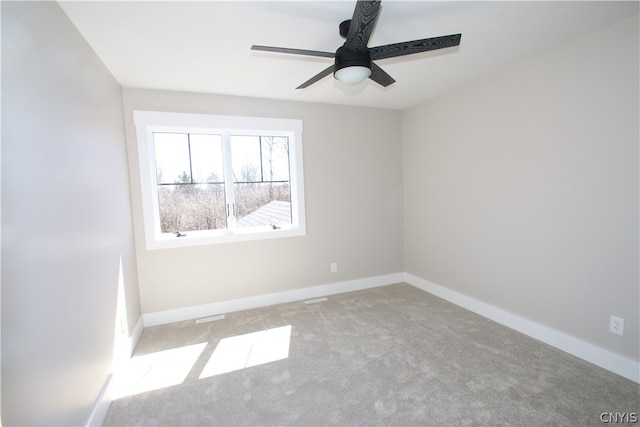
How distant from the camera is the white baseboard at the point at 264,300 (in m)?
3.05

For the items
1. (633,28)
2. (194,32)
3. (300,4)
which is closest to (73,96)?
(194,32)

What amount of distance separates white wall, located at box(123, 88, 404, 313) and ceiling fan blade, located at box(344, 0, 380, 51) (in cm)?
194

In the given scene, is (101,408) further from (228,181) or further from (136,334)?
(228,181)

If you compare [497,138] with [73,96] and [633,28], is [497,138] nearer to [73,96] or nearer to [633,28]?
[633,28]

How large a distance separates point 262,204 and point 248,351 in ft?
5.48

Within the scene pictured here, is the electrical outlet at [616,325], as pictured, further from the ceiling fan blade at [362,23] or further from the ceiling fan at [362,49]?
the ceiling fan blade at [362,23]

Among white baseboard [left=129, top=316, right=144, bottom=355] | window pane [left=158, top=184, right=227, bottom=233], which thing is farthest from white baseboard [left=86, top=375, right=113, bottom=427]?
window pane [left=158, top=184, right=227, bottom=233]

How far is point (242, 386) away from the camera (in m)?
2.01

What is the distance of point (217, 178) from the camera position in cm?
326

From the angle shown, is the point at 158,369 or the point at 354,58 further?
the point at 158,369

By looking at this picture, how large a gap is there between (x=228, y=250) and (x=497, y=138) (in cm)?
304

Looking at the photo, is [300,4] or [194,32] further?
[194,32]

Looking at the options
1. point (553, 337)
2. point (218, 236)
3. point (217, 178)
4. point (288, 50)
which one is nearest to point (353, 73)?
point (288, 50)

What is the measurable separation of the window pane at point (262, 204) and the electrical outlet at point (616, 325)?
9.97 ft
